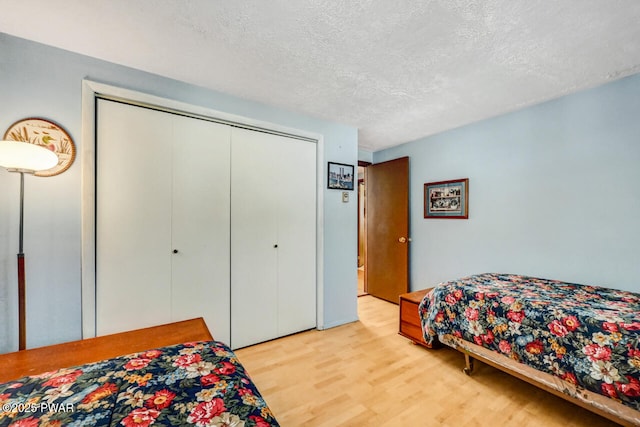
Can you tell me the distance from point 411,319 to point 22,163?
10.2 ft

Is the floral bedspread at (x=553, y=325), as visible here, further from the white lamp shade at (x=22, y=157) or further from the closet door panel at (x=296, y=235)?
the white lamp shade at (x=22, y=157)

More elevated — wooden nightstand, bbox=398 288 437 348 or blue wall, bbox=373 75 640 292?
blue wall, bbox=373 75 640 292

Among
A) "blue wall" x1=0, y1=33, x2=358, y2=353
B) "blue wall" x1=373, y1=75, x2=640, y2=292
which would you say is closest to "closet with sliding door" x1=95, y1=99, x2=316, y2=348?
"blue wall" x1=0, y1=33, x2=358, y2=353

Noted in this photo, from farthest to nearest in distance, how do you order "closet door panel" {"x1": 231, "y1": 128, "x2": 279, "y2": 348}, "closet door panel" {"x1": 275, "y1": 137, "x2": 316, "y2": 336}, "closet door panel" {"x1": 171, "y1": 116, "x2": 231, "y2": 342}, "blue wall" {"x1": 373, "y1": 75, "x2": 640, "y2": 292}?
"closet door panel" {"x1": 275, "y1": 137, "x2": 316, "y2": 336} < "closet door panel" {"x1": 231, "y1": 128, "x2": 279, "y2": 348} < "closet door panel" {"x1": 171, "y1": 116, "x2": 231, "y2": 342} < "blue wall" {"x1": 373, "y1": 75, "x2": 640, "y2": 292}

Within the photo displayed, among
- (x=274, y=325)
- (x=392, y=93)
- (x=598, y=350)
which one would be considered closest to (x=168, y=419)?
(x=274, y=325)

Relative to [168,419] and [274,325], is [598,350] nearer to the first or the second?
[168,419]

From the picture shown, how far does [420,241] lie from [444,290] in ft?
4.73

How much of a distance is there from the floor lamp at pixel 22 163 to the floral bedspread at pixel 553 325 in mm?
2883

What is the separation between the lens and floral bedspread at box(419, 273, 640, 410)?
136 centimetres

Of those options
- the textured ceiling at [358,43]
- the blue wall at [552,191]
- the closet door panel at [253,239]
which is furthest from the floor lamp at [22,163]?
the blue wall at [552,191]

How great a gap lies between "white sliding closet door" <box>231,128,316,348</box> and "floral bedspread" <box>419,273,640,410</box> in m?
1.32

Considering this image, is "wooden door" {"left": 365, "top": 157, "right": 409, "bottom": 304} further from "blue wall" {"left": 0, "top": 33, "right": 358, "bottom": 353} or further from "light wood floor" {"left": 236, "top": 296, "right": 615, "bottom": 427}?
"blue wall" {"left": 0, "top": 33, "right": 358, "bottom": 353}

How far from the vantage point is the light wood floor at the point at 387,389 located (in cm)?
163

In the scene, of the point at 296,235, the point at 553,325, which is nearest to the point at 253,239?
the point at 296,235
